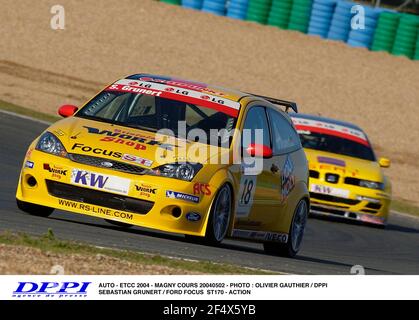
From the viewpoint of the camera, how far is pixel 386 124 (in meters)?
29.6

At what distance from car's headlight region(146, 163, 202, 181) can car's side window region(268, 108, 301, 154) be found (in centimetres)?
170

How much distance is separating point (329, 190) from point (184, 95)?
612 cm

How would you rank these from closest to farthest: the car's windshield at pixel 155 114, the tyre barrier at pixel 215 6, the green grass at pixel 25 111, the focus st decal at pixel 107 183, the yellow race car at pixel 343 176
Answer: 1. the focus st decal at pixel 107 183
2. the car's windshield at pixel 155 114
3. the yellow race car at pixel 343 176
4. the green grass at pixel 25 111
5. the tyre barrier at pixel 215 6

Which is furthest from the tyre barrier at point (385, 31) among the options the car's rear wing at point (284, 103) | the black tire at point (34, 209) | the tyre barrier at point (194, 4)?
the black tire at point (34, 209)

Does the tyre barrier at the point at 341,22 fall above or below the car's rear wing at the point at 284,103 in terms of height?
below

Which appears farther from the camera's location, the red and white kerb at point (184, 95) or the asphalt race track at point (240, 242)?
the red and white kerb at point (184, 95)

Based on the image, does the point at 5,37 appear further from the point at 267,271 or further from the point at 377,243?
the point at 267,271

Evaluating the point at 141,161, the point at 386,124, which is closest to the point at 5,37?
the point at 386,124

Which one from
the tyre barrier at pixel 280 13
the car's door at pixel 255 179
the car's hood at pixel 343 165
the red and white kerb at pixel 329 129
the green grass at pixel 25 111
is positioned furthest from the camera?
the tyre barrier at pixel 280 13

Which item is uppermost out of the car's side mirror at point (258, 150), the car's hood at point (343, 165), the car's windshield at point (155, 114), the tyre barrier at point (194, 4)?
the car's windshield at point (155, 114)

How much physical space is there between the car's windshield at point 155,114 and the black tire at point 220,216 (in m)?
0.65

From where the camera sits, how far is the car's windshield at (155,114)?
37.8 feet

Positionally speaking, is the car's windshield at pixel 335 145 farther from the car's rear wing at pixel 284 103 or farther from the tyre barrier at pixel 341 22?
the tyre barrier at pixel 341 22

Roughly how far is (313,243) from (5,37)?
667 inches
